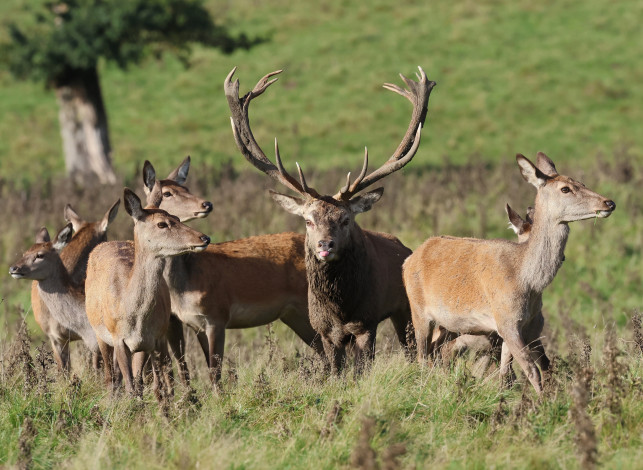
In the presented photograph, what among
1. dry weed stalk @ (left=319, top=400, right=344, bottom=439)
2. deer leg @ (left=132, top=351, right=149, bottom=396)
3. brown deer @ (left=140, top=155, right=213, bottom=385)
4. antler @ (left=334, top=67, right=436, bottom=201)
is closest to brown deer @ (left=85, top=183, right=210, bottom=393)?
deer leg @ (left=132, top=351, right=149, bottom=396)

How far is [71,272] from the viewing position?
29.7ft

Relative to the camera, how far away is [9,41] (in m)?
18.9

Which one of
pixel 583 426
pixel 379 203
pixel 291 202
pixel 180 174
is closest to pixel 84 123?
pixel 379 203

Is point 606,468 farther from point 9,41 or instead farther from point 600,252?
point 9,41

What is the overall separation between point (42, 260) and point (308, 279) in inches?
96.7

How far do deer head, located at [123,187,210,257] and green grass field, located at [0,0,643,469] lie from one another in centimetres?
99

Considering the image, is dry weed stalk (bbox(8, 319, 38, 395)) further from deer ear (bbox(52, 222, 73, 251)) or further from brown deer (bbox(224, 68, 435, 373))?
brown deer (bbox(224, 68, 435, 373))

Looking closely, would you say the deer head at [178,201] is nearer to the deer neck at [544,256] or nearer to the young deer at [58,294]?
the young deer at [58,294]

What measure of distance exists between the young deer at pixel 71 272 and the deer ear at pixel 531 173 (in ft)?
11.9

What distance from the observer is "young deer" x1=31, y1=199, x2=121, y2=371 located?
8.62 meters

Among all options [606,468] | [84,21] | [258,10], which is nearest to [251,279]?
[606,468]

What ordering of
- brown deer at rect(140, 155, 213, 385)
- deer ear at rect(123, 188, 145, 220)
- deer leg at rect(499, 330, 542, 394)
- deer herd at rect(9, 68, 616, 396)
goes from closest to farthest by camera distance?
deer leg at rect(499, 330, 542, 394) < deer herd at rect(9, 68, 616, 396) < deer ear at rect(123, 188, 145, 220) < brown deer at rect(140, 155, 213, 385)

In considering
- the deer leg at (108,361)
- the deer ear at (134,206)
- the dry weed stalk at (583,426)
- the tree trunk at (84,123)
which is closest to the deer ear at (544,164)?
the dry weed stalk at (583,426)

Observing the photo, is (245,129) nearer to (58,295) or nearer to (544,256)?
(58,295)
